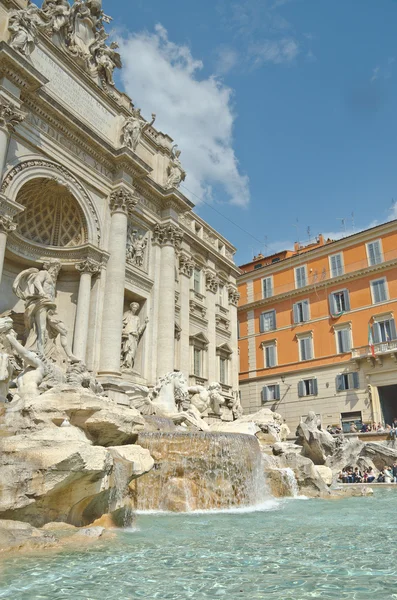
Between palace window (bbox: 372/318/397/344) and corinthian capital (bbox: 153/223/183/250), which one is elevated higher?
corinthian capital (bbox: 153/223/183/250)

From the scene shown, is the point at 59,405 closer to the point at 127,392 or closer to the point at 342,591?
the point at 342,591

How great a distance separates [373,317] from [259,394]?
953 centimetres

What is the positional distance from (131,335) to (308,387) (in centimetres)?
1521

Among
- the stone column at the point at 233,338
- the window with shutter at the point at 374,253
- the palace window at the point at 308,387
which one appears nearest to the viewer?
the stone column at the point at 233,338

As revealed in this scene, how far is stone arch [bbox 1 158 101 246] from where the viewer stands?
51.4 feet

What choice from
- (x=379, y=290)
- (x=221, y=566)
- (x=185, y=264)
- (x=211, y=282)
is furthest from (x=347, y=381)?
(x=221, y=566)

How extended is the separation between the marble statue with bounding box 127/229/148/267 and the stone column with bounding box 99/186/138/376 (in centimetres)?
133

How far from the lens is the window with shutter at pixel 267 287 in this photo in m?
34.9

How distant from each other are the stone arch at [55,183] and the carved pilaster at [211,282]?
33.2ft

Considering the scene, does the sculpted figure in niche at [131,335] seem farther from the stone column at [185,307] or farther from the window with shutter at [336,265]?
the window with shutter at [336,265]

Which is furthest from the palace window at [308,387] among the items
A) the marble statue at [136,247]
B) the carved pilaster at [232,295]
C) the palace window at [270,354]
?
the marble statue at [136,247]

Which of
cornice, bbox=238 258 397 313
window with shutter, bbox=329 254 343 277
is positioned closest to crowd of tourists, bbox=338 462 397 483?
cornice, bbox=238 258 397 313

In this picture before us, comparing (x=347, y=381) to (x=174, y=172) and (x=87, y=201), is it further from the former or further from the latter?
(x=87, y=201)

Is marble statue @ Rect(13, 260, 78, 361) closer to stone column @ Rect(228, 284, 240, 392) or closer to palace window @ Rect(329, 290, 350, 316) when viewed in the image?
stone column @ Rect(228, 284, 240, 392)
